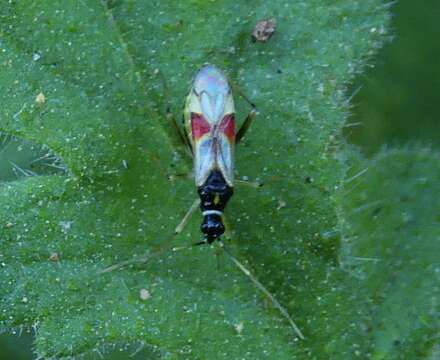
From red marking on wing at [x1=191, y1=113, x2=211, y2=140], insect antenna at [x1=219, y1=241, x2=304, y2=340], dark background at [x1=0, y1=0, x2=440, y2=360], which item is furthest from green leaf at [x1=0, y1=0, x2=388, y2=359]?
dark background at [x1=0, y1=0, x2=440, y2=360]

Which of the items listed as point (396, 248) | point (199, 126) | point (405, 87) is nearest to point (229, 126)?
point (199, 126)

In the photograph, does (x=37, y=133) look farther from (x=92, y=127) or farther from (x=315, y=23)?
(x=315, y=23)

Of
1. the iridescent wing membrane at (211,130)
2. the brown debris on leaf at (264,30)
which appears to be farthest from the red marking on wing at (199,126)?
the brown debris on leaf at (264,30)

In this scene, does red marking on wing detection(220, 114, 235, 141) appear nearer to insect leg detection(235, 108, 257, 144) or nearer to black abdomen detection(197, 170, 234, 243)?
insect leg detection(235, 108, 257, 144)

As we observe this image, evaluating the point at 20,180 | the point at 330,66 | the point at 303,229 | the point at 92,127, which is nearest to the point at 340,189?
the point at 303,229

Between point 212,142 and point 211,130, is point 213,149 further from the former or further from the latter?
point 211,130

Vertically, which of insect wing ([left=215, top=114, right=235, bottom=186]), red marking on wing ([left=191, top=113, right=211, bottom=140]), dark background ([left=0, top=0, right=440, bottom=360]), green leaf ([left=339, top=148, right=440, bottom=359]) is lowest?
green leaf ([left=339, top=148, right=440, bottom=359])

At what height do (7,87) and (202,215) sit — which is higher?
(7,87)
